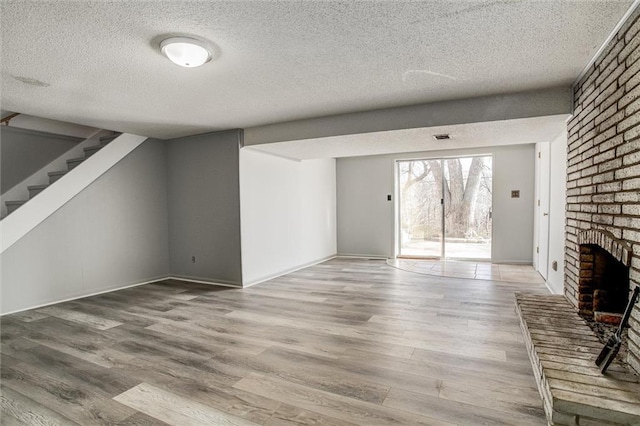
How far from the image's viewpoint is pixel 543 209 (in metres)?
4.85

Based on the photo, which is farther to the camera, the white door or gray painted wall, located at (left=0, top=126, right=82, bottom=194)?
gray painted wall, located at (left=0, top=126, right=82, bottom=194)

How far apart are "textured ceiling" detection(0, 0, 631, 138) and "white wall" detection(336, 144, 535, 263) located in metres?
3.43

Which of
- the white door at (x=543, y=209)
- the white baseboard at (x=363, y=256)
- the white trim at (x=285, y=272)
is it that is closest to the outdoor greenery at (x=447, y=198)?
the white baseboard at (x=363, y=256)

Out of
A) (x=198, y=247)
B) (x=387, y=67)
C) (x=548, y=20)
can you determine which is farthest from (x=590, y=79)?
(x=198, y=247)

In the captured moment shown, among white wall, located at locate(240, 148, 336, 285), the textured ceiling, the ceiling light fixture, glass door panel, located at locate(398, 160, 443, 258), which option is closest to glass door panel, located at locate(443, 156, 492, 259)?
glass door panel, located at locate(398, 160, 443, 258)

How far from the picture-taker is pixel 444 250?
22.3 feet

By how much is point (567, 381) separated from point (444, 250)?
521 cm

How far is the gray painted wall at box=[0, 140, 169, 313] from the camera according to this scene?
13.0 ft

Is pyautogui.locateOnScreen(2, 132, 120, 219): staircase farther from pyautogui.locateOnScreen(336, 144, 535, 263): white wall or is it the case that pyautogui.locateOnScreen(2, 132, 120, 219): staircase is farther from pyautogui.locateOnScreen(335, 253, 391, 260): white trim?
pyautogui.locateOnScreen(335, 253, 391, 260): white trim

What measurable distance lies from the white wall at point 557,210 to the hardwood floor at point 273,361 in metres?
0.61

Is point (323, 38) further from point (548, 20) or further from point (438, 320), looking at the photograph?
point (438, 320)

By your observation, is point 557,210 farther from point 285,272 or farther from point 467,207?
point 285,272

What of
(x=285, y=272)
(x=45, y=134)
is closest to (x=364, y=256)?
(x=285, y=272)

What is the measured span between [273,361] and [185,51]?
7.44 ft
